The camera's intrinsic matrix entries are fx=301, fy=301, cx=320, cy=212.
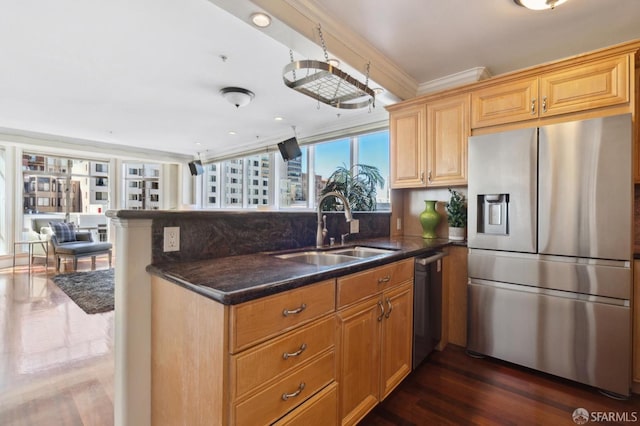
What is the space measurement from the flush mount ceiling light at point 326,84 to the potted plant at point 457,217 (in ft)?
4.42

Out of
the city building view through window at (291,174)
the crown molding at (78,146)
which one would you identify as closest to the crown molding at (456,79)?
the city building view through window at (291,174)

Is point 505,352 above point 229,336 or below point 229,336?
below

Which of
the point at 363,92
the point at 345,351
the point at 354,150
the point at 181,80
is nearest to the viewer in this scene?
the point at 345,351

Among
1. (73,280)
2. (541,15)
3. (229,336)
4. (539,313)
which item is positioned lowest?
(73,280)

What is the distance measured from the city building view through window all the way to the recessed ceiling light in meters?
2.28

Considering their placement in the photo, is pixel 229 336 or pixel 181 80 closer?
pixel 229 336

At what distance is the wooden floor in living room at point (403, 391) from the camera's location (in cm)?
164

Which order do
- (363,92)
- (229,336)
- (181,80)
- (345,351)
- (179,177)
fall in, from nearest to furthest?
(229,336), (345,351), (363,92), (181,80), (179,177)

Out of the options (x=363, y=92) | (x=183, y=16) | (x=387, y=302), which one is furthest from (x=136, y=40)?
(x=387, y=302)

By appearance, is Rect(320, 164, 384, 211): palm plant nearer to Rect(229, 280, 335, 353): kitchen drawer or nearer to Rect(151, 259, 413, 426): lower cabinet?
Rect(151, 259, 413, 426): lower cabinet

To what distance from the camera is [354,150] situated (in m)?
4.36

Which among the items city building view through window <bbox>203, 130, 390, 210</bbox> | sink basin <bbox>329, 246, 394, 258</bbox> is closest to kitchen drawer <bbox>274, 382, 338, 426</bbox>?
sink basin <bbox>329, 246, 394, 258</bbox>

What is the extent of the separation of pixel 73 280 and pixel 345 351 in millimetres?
4996

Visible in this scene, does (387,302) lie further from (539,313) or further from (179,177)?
(179,177)
